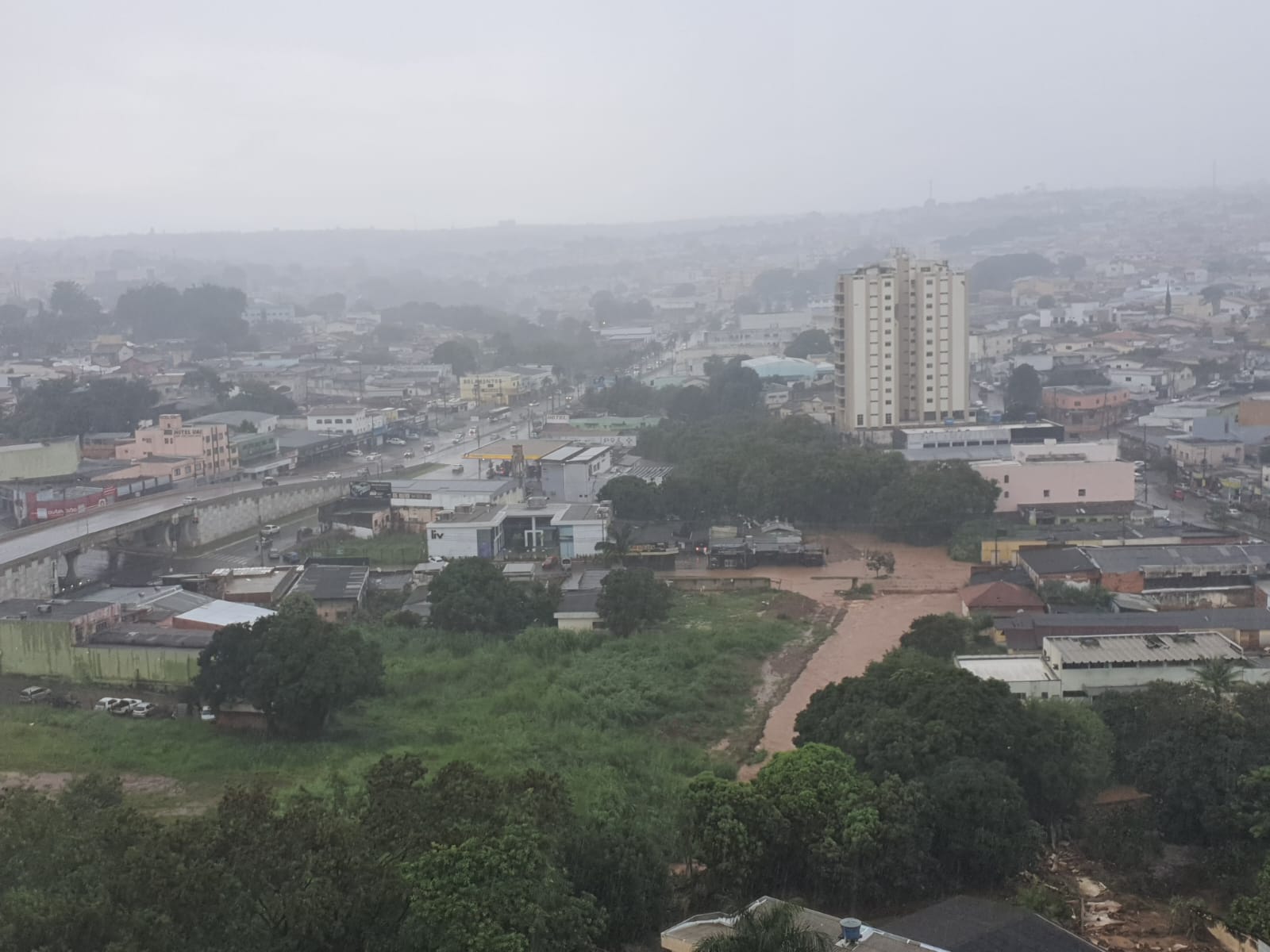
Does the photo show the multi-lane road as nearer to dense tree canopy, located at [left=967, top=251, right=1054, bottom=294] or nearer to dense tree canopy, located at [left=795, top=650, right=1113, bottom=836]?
dense tree canopy, located at [left=795, top=650, right=1113, bottom=836]

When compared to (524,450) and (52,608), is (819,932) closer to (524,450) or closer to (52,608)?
(52,608)

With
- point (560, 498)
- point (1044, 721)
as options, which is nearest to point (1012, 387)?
point (560, 498)

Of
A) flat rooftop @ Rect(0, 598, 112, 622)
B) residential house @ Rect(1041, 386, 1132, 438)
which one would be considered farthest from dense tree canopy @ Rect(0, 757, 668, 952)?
residential house @ Rect(1041, 386, 1132, 438)

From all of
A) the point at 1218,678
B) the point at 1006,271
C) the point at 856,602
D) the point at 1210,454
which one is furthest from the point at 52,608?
the point at 1006,271

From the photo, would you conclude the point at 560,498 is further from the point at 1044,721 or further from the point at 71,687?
the point at 1044,721

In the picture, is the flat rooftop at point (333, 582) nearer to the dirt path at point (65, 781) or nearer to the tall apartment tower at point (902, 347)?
the dirt path at point (65, 781)

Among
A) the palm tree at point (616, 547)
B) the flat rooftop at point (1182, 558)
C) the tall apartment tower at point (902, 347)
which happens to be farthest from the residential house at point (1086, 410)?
the palm tree at point (616, 547)
